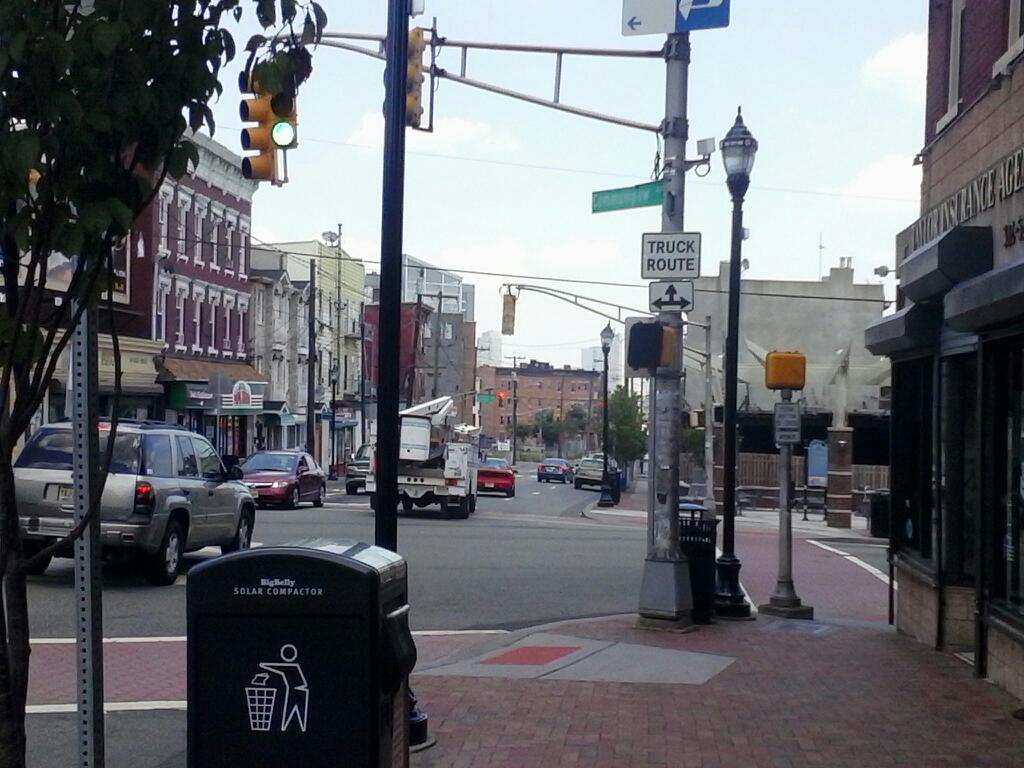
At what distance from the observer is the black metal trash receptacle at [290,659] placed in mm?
5152

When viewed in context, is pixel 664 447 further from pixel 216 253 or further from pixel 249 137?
pixel 216 253

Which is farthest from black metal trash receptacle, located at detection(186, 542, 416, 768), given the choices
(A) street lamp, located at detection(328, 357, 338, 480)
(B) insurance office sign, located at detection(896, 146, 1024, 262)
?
(A) street lamp, located at detection(328, 357, 338, 480)

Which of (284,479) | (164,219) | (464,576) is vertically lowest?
(464,576)

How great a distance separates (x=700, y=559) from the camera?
13984mm

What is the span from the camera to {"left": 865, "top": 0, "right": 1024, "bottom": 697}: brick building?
32.3 feet

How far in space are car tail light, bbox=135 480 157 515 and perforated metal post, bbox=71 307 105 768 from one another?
10875mm

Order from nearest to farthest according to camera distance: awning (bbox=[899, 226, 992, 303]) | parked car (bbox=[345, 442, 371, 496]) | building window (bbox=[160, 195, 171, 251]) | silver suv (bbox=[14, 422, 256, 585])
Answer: awning (bbox=[899, 226, 992, 303]) < silver suv (bbox=[14, 422, 256, 585]) < parked car (bbox=[345, 442, 371, 496]) < building window (bbox=[160, 195, 171, 251])

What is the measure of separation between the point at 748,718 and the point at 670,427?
5.18 m

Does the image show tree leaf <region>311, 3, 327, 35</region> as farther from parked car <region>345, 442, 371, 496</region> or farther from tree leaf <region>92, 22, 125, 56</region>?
parked car <region>345, 442, 371, 496</region>

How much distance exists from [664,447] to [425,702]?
527 centimetres

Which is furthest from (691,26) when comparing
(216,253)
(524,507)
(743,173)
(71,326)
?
(216,253)

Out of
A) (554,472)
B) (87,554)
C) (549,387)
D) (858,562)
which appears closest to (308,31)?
(87,554)

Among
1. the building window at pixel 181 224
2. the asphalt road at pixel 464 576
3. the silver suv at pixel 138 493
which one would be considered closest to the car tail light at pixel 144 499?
the silver suv at pixel 138 493

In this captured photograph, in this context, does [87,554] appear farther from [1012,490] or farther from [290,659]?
[1012,490]
